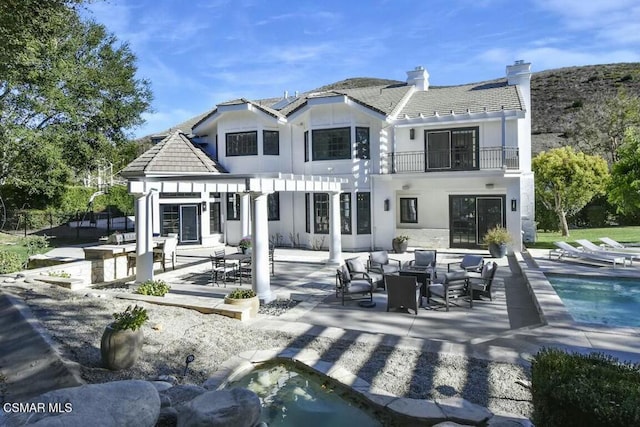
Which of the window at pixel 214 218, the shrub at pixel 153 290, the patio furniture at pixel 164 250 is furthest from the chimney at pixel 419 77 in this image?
the shrub at pixel 153 290

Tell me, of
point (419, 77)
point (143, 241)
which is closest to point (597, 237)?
point (419, 77)

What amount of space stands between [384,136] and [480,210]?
18.4 feet

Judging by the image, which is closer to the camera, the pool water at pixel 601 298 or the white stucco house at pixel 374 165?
the pool water at pixel 601 298

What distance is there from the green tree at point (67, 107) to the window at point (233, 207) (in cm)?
946

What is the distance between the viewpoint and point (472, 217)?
19391mm

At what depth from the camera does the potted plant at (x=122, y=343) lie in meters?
5.47

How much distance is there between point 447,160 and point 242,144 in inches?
396

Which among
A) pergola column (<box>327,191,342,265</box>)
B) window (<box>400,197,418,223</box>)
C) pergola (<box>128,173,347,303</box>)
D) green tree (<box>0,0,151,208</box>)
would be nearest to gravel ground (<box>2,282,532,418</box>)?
pergola (<box>128,173,347,303</box>)

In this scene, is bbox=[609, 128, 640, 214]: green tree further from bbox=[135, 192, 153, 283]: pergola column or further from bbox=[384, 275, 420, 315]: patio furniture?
bbox=[135, 192, 153, 283]: pergola column

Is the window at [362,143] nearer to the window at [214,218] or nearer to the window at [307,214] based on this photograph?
the window at [307,214]

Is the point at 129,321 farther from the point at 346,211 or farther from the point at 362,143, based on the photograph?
the point at 362,143

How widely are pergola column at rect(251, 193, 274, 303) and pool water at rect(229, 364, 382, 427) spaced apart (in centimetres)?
374

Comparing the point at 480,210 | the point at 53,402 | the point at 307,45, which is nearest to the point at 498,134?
the point at 480,210

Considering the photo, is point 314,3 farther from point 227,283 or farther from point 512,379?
point 512,379
